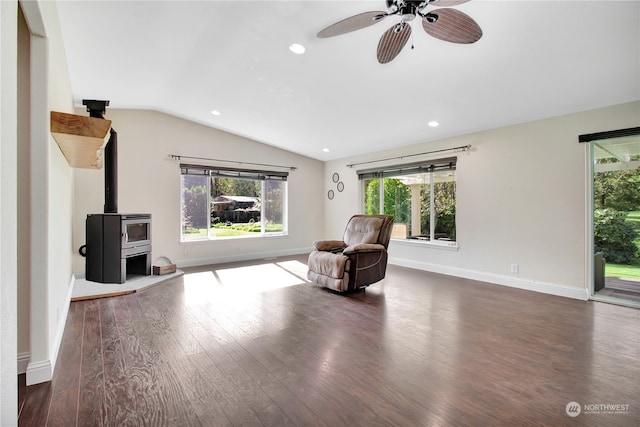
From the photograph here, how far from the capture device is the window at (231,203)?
224 inches

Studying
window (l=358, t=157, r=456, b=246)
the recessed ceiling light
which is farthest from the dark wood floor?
the recessed ceiling light

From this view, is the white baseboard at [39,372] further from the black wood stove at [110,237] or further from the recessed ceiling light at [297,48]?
the recessed ceiling light at [297,48]

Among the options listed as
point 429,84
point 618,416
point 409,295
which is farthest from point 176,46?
point 618,416

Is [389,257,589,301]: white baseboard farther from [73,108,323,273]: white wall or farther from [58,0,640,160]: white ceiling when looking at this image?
[73,108,323,273]: white wall

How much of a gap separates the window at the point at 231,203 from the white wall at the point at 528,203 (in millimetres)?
3376

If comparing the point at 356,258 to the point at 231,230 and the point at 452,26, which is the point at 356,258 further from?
the point at 231,230

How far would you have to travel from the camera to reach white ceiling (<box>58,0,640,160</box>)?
8.02ft

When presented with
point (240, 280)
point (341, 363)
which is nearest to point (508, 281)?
point (341, 363)

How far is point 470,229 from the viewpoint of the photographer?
15.4ft

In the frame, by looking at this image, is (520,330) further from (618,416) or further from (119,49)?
(119,49)

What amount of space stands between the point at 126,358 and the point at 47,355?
46 centimetres
